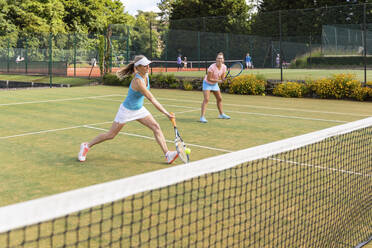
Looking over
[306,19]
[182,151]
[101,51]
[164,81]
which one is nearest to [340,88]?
[306,19]

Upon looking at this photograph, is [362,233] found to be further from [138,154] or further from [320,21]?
[320,21]

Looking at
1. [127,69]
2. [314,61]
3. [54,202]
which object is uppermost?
[314,61]

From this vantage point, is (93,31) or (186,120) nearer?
(186,120)

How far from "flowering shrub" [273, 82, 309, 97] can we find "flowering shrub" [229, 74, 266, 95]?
752mm

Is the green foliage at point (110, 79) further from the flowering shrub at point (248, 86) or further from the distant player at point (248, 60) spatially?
the distant player at point (248, 60)

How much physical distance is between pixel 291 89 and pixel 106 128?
9.61m

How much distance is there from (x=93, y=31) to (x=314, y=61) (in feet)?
111

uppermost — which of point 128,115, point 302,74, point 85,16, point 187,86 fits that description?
point 85,16

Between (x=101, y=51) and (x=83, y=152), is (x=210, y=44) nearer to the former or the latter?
(x=101, y=51)

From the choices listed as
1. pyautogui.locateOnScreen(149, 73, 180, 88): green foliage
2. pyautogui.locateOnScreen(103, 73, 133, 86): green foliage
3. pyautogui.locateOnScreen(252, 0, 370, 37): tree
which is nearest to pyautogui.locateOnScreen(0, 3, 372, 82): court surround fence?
pyautogui.locateOnScreen(252, 0, 370, 37): tree

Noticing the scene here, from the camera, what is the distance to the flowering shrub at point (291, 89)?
17.3m

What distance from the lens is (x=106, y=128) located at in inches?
396

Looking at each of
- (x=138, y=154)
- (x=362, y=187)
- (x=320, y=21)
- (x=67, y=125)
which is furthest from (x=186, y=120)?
(x=320, y=21)

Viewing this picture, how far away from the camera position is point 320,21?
22141mm
